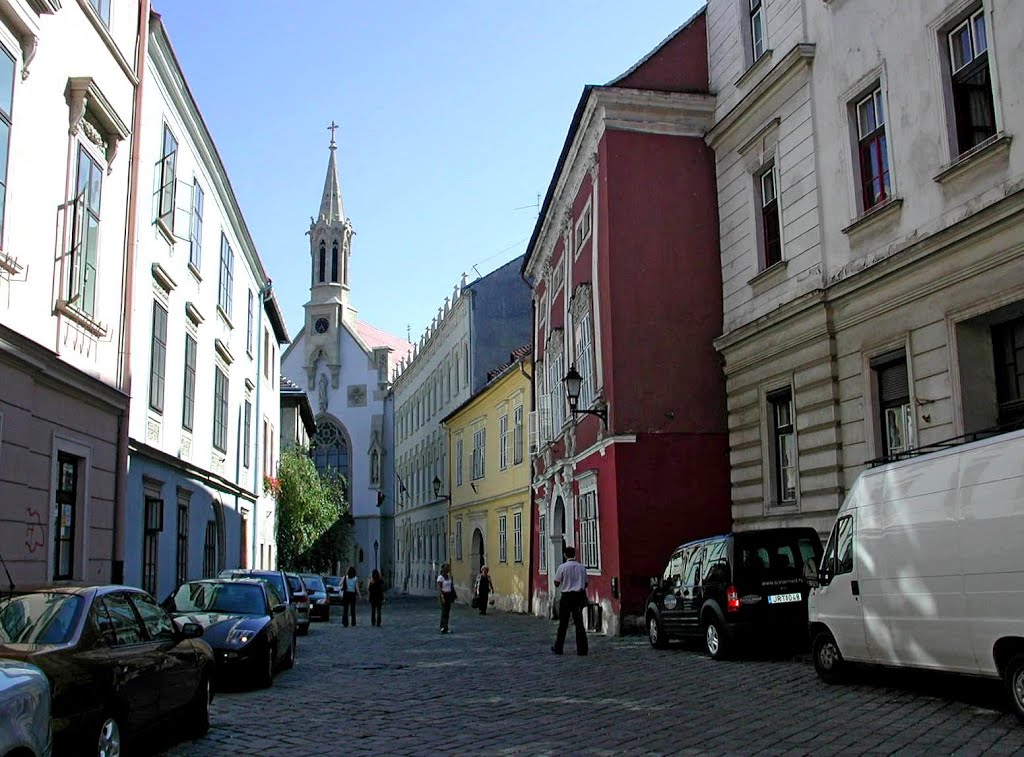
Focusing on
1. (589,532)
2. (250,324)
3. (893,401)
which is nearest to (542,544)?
(589,532)

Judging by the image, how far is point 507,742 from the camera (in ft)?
29.0

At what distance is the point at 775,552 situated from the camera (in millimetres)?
14461

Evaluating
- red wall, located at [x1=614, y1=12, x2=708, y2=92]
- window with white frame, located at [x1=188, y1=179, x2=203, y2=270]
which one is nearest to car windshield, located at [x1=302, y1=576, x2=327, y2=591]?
window with white frame, located at [x1=188, y1=179, x2=203, y2=270]

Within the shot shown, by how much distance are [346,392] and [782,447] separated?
196ft

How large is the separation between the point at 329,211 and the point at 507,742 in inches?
3010

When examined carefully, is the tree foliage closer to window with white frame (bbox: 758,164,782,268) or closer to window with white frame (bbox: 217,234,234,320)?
window with white frame (bbox: 217,234,234,320)

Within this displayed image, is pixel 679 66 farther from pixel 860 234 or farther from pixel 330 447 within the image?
pixel 330 447

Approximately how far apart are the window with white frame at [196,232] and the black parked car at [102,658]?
14.1 m

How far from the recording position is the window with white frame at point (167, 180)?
63.1 feet

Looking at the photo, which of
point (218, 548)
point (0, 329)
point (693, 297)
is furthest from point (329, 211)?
point (0, 329)

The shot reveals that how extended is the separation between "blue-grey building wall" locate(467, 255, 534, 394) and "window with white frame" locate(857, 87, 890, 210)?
28.7m

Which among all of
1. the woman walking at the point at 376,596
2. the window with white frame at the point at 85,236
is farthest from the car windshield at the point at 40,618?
the woman walking at the point at 376,596

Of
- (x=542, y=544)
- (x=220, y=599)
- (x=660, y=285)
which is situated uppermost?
(x=660, y=285)

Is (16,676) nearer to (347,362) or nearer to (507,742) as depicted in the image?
(507,742)
